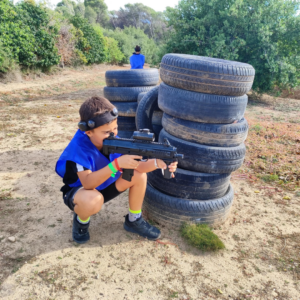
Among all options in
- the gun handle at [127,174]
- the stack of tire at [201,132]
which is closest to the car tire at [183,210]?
the stack of tire at [201,132]

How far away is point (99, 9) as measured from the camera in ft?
194

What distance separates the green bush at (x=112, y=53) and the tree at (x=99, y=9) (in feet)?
128

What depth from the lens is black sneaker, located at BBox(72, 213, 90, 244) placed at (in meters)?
2.81

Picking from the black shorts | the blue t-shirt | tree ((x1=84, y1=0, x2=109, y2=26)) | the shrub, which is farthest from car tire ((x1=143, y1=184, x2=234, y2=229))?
tree ((x1=84, y1=0, x2=109, y2=26))

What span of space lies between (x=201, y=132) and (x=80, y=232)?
1.80 metres

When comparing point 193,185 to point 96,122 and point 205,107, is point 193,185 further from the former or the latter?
point 96,122

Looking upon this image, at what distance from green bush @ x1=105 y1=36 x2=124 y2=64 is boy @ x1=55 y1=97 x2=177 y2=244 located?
23432mm

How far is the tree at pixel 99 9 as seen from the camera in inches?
2329

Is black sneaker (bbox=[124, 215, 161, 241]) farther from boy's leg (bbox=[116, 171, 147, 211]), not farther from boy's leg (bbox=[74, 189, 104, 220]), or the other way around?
boy's leg (bbox=[74, 189, 104, 220])

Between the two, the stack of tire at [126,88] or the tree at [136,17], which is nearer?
the stack of tire at [126,88]

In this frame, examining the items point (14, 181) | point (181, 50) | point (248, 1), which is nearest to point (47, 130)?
point (14, 181)

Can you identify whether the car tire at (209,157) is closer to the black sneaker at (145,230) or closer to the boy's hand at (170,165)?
the boy's hand at (170,165)

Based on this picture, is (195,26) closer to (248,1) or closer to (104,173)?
(248,1)

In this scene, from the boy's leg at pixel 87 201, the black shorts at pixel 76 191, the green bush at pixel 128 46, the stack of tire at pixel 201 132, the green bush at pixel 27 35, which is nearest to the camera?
the boy's leg at pixel 87 201
